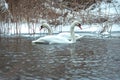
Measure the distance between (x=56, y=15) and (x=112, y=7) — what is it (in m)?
6.15

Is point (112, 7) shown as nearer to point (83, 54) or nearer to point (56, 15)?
point (56, 15)

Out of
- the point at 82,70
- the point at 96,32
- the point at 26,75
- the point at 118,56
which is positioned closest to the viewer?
the point at 26,75

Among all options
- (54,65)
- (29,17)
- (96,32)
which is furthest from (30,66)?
(96,32)

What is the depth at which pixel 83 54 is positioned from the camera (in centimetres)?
1273

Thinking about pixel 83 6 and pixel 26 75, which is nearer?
pixel 26 75

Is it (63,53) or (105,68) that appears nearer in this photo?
(105,68)

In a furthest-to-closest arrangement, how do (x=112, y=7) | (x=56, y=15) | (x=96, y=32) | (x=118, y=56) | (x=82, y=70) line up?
(x=112, y=7) → (x=56, y=15) → (x=96, y=32) → (x=118, y=56) → (x=82, y=70)

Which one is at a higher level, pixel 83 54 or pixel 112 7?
pixel 112 7

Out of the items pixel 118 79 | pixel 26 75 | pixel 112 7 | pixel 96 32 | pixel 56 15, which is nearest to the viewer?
pixel 118 79

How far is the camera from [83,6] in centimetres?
3094

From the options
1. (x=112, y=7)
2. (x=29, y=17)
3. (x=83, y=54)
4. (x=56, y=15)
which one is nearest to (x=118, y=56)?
(x=83, y=54)

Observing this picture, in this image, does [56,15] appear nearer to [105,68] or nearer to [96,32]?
[96,32]

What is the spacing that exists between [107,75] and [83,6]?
22447 millimetres

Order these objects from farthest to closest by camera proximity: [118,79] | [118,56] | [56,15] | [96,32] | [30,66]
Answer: [56,15] → [96,32] → [118,56] → [30,66] → [118,79]
